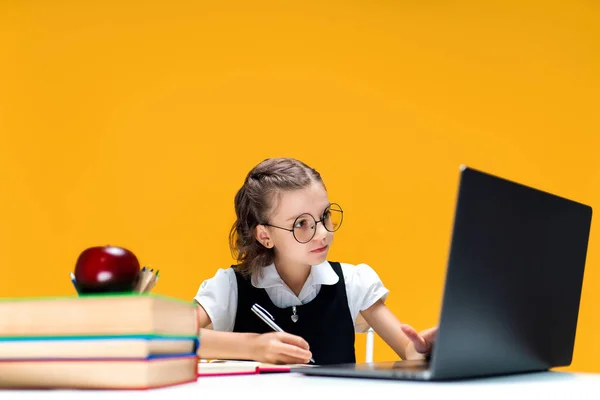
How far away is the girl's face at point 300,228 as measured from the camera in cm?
161

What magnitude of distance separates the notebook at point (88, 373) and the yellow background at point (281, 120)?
182cm

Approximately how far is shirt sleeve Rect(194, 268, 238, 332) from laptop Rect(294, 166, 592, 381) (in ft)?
2.74

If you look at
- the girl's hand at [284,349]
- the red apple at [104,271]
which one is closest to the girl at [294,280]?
the girl's hand at [284,349]

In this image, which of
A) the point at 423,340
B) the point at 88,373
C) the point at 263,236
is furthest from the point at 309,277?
the point at 88,373

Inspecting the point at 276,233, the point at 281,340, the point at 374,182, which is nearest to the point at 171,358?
the point at 281,340

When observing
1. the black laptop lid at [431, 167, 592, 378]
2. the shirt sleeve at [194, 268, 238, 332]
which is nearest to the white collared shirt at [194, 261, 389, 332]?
the shirt sleeve at [194, 268, 238, 332]

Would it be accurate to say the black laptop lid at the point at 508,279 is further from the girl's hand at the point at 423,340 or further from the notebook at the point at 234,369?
the notebook at the point at 234,369

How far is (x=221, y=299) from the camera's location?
5.65 feet

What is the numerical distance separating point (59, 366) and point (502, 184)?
49 cm

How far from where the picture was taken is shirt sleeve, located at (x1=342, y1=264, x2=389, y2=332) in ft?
5.82

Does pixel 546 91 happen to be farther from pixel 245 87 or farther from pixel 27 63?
pixel 27 63

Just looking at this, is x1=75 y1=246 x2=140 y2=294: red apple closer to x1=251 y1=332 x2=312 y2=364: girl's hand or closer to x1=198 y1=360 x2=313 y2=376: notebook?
x1=198 y1=360 x2=313 y2=376: notebook

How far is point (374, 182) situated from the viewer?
2.54m

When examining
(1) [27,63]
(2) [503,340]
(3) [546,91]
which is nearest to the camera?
(2) [503,340]
